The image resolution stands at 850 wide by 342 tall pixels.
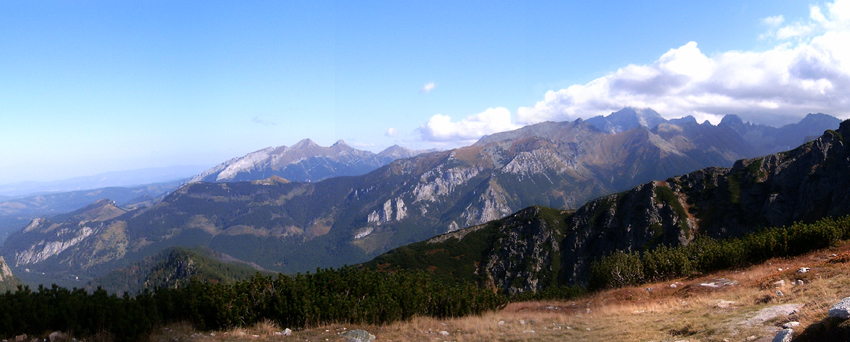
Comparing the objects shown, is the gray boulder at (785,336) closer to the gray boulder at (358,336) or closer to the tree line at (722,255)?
the gray boulder at (358,336)

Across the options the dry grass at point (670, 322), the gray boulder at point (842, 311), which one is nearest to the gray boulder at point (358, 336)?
the dry grass at point (670, 322)

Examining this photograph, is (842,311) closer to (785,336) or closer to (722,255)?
(785,336)

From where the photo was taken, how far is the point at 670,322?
18.8 meters

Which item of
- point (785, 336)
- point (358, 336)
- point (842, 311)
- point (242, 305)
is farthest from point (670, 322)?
point (242, 305)

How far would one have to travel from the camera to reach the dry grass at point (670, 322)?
15.2 metres

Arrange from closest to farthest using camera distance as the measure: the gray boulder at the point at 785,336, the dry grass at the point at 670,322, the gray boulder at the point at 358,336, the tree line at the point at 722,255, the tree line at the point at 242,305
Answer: the gray boulder at the point at 785,336
the dry grass at the point at 670,322
the tree line at the point at 242,305
the gray boulder at the point at 358,336
the tree line at the point at 722,255

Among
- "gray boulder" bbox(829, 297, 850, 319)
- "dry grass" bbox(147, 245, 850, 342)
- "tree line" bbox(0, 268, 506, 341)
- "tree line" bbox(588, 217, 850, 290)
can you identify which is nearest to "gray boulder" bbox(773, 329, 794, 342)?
"dry grass" bbox(147, 245, 850, 342)

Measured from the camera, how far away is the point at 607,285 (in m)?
44.3

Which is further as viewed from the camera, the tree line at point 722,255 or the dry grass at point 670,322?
the tree line at point 722,255

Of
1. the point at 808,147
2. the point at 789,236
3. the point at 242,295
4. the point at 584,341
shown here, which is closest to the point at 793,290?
the point at 584,341

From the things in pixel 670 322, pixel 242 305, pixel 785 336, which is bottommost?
pixel 670 322

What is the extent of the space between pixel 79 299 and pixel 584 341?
2284 centimetres

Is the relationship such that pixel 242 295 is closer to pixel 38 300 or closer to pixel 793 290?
pixel 38 300

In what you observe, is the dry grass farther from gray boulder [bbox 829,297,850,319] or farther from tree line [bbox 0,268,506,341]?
tree line [bbox 0,268,506,341]
